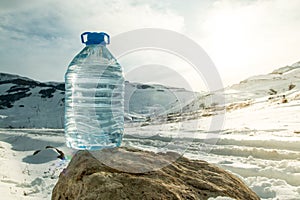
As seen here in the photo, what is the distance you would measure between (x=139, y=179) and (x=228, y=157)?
4476 mm

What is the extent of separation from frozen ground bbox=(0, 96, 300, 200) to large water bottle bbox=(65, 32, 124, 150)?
1476 millimetres

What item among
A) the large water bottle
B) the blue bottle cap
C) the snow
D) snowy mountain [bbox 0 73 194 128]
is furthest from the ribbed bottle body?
snowy mountain [bbox 0 73 194 128]

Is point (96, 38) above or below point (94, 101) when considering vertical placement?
above

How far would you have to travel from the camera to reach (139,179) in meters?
2.05

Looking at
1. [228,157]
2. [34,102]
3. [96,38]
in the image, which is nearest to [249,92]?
[34,102]

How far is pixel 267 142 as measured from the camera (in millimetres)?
7090

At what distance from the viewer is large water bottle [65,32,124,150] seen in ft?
9.59

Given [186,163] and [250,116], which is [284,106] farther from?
[186,163]

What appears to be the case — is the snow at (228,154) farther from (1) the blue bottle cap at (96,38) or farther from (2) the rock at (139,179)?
(1) the blue bottle cap at (96,38)

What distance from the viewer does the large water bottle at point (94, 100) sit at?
2924 millimetres

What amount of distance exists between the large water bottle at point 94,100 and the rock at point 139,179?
46 cm

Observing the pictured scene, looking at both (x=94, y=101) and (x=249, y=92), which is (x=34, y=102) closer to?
(x=249, y=92)

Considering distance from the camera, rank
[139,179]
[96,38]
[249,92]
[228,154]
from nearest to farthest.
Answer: [139,179] < [96,38] < [228,154] < [249,92]

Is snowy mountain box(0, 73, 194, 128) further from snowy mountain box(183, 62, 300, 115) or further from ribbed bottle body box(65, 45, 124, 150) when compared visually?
ribbed bottle body box(65, 45, 124, 150)
